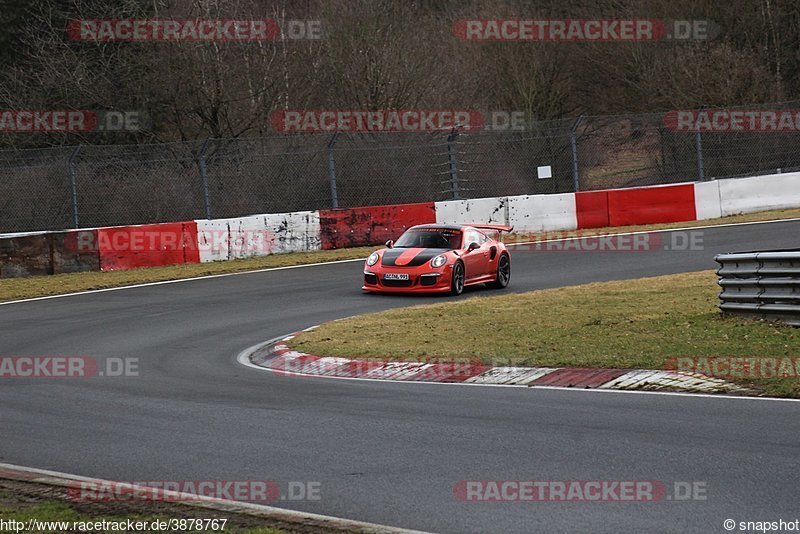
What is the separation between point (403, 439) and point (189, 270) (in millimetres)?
15326

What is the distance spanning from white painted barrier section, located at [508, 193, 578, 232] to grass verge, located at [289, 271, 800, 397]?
9685 millimetres

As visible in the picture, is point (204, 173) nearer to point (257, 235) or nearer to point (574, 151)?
point (257, 235)

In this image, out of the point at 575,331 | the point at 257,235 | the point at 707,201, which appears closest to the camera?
the point at 575,331

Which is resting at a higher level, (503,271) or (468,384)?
(503,271)

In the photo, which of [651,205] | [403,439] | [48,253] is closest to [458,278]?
[48,253]

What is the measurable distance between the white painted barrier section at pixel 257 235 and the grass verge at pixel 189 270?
0.80 feet

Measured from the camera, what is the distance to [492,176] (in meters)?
27.5

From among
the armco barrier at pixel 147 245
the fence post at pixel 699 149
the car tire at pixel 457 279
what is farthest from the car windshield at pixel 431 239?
the fence post at pixel 699 149

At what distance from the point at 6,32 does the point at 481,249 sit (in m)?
28.2

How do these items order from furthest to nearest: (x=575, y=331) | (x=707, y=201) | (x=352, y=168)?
(x=707, y=201) < (x=352, y=168) < (x=575, y=331)

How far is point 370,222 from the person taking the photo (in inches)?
1014

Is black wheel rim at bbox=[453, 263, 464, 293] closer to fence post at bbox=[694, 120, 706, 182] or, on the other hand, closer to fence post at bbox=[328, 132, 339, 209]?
fence post at bbox=[328, 132, 339, 209]

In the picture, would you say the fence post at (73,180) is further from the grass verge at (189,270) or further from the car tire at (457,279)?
the car tire at (457,279)

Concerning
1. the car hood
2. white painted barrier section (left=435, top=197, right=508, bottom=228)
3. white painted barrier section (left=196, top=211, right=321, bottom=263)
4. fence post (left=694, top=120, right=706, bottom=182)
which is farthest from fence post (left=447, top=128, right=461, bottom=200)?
the car hood
